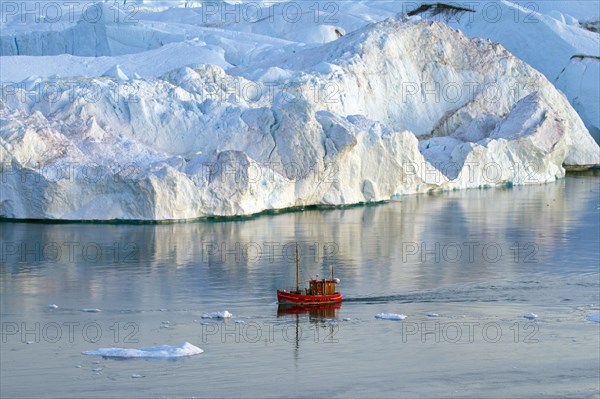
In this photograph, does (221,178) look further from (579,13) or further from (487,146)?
(579,13)

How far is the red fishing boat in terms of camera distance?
16484 millimetres

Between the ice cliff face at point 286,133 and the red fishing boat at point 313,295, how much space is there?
7.46 meters

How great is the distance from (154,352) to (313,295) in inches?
137

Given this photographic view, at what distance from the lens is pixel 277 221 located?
993 inches

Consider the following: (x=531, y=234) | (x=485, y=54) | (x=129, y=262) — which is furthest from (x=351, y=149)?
(x=485, y=54)

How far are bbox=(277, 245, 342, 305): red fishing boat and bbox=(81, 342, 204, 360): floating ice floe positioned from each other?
2.84 m

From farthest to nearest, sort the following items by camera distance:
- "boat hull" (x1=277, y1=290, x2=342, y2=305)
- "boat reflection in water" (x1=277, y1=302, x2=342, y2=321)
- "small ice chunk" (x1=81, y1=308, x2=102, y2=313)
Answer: "boat hull" (x1=277, y1=290, x2=342, y2=305), "small ice chunk" (x1=81, y1=308, x2=102, y2=313), "boat reflection in water" (x1=277, y1=302, x2=342, y2=321)

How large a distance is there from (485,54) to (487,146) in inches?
277

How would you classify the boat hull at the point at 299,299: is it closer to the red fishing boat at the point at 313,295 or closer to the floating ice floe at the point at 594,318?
the red fishing boat at the point at 313,295

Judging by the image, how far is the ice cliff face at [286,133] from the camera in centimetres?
2411

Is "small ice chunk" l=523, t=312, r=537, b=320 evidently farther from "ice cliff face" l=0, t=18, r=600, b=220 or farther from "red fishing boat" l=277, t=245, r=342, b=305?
"ice cliff face" l=0, t=18, r=600, b=220
